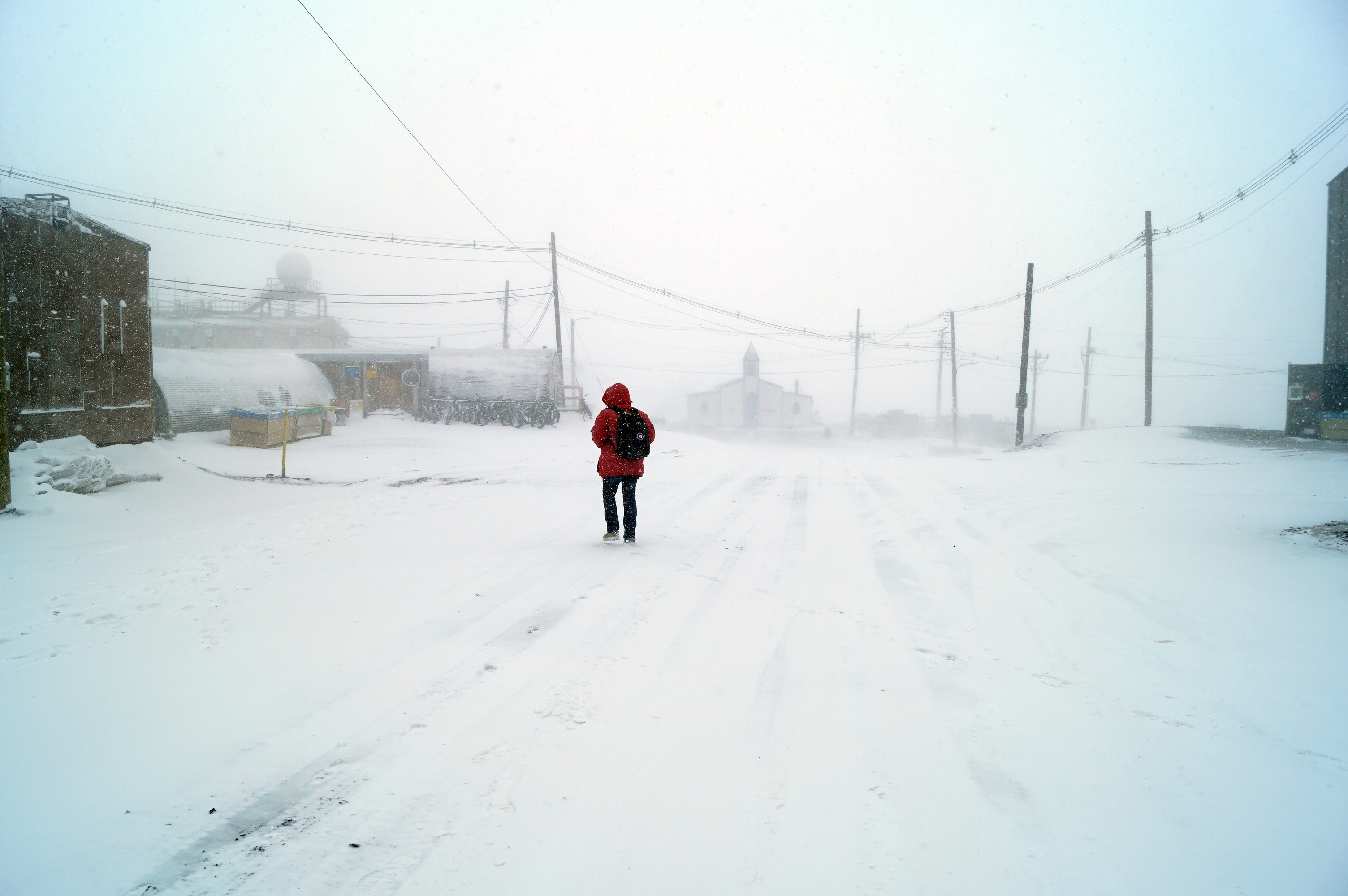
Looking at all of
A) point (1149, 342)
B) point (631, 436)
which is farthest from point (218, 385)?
point (1149, 342)

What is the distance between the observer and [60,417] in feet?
32.4

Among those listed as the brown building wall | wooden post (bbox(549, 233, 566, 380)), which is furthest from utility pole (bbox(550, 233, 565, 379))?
the brown building wall

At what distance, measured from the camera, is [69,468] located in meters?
8.07

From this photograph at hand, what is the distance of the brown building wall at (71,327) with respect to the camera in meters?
9.46

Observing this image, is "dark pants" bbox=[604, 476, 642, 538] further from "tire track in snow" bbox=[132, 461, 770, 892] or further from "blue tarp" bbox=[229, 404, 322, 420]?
"blue tarp" bbox=[229, 404, 322, 420]

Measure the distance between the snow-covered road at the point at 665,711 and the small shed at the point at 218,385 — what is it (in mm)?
12714

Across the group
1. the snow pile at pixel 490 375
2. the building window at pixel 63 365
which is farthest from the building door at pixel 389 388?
→ the building window at pixel 63 365

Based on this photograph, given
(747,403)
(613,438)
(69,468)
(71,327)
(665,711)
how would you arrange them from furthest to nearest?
(747,403), (71,327), (69,468), (613,438), (665,711)

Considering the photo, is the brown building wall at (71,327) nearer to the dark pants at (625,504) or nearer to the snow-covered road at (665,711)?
the snow-covered road at (665,711)

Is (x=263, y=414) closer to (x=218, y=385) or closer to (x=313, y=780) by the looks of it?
(x=218, y=385)

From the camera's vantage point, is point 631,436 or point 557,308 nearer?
point 631,436

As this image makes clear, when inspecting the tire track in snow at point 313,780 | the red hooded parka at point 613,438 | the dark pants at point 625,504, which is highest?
the red hooded parka at point 613,438

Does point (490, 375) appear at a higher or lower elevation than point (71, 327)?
higher

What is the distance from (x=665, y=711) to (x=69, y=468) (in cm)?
919
